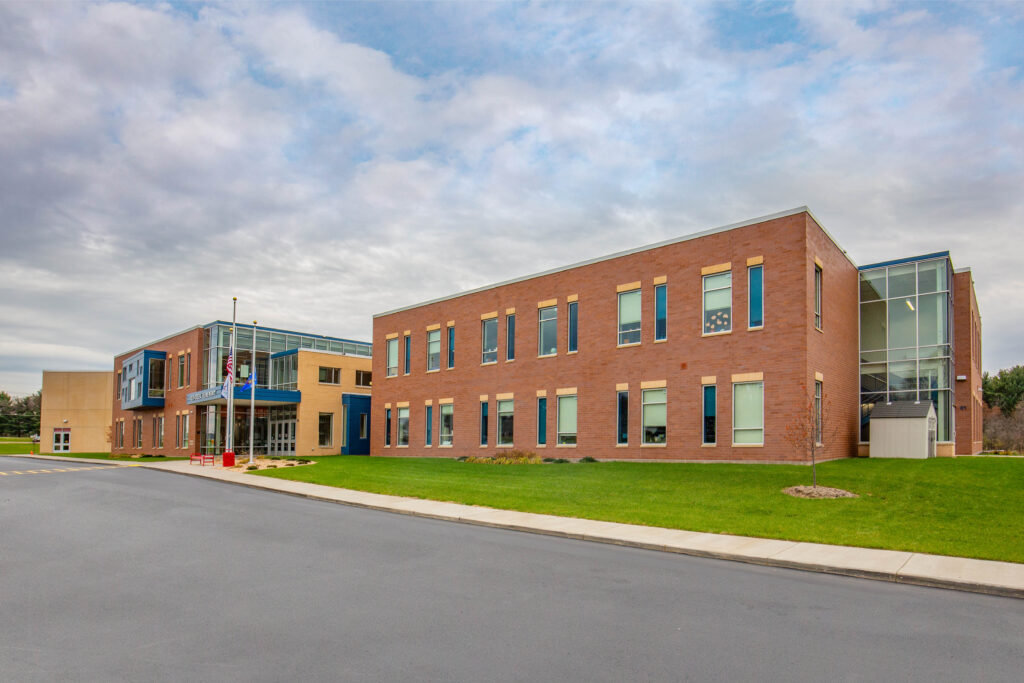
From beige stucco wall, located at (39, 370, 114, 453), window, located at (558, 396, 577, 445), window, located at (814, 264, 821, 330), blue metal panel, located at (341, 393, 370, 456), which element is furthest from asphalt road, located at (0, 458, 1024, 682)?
beige stucco wall, located at (39, 370, 114, 453)

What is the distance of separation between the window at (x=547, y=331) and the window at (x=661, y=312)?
18.7 ft

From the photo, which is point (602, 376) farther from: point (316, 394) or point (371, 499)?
point (316, 394)

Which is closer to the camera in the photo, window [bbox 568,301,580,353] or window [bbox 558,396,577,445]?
window [bbox 558,396,577,445]

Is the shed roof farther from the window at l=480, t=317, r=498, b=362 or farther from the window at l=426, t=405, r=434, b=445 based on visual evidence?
the window at l=426, t=405, r=434, b=445

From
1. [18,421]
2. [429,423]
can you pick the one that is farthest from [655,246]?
[18,421]

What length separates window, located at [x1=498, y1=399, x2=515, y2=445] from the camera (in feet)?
114

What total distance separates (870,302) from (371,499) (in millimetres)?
24196

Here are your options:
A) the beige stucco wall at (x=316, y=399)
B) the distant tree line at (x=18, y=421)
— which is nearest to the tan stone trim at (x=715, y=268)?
the beige stucco wall at (x=316, y=399)

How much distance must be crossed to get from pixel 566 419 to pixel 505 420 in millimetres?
4248

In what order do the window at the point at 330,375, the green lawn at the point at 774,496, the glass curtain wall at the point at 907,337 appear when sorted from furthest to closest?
1. the window at the point at 330,375
2. the glass curtain wall at the point at 907,337
3. the green lawn at the point at 774,496

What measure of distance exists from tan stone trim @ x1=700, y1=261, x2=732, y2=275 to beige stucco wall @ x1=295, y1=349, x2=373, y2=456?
103 ft

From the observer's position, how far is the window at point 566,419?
104ft

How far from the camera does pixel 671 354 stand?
91.3 feet

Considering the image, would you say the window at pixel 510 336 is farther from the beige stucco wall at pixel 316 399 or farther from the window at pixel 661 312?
the beige stucco wall at pixel 316 399
